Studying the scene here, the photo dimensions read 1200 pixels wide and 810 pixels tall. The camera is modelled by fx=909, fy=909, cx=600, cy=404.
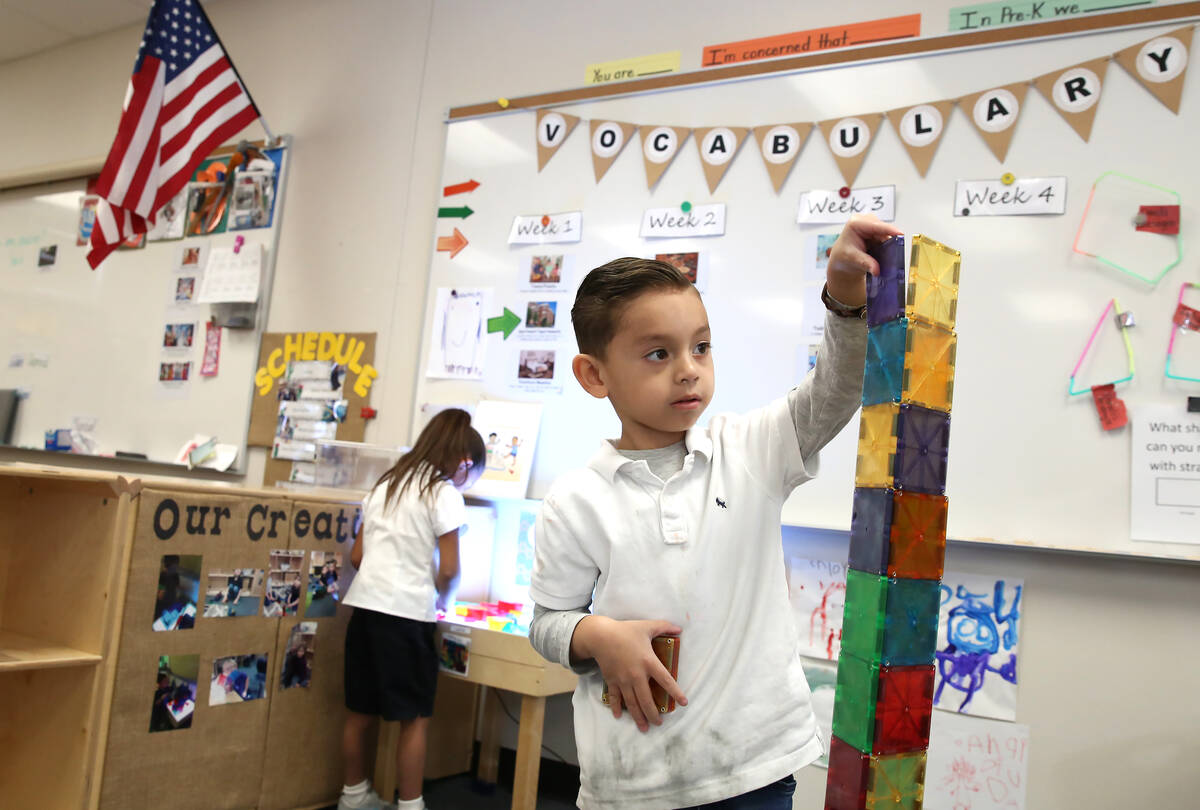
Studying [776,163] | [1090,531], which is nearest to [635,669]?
[1090,531]

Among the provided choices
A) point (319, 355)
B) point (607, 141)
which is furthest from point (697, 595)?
point (319, 355)

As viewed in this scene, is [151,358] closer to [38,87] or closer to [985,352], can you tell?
[38,87]

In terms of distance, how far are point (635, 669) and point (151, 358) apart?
3771 millimetres

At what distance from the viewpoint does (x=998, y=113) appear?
2396 millimetres

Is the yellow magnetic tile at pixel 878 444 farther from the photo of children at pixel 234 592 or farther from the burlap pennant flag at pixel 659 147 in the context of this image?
the burlap pennant flag at pixel 659 147

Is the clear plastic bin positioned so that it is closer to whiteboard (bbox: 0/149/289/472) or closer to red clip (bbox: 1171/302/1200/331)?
whiteboard (bbox: 0/149/289/472)

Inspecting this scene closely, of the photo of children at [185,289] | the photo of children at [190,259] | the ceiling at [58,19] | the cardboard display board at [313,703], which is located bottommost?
the cardboard display board at [313,703]

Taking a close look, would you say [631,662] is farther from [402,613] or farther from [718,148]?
[718,148]

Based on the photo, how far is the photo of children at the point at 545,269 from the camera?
301 centimetres

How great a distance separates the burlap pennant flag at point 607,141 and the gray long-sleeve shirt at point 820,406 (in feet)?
6.74

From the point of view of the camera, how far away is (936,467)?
3.15ft

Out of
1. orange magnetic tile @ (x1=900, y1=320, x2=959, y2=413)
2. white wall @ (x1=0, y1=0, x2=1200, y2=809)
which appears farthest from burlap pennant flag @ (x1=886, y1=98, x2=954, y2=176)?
orange magnetic tile @ (x1=900, y1=320, x2=959, y2=413)

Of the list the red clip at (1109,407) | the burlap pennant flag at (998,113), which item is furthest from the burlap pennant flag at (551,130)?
the red clip at (1109,407)

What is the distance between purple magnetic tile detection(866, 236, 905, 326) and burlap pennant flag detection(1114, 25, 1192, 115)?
1.76 meters
